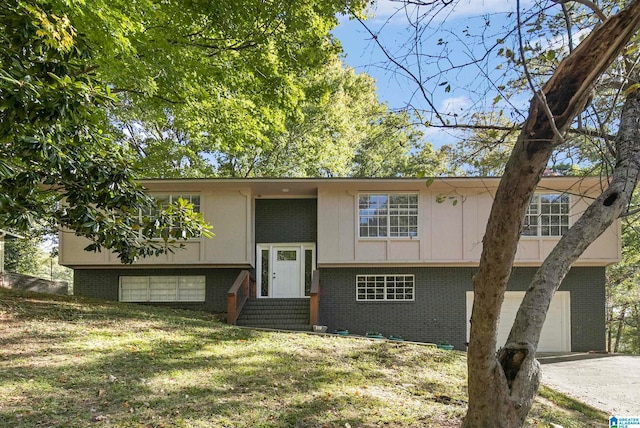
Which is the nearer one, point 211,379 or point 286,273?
point 211,379

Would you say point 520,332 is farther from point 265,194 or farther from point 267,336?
point 265,194

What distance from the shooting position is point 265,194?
50.6 ft

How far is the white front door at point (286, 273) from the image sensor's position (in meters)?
15.4

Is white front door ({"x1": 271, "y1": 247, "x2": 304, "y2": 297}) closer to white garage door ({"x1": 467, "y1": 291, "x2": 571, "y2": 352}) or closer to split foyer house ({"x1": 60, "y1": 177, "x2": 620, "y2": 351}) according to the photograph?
split foyer house ({"x1": 60, "y1": 177, "x2": 620, "y2": 351})

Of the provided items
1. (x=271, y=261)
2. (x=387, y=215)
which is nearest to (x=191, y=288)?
(x=271, y=261)

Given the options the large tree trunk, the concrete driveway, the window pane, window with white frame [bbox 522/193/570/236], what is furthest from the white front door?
the large tree trunk

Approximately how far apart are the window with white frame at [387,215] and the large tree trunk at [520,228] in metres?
9.82

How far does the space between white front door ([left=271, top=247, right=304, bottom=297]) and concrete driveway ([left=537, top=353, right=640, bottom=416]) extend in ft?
25.6

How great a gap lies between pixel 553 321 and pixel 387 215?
6.42 meters

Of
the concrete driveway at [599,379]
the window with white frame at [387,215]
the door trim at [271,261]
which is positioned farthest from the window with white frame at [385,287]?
the concrete driveway at [599,379]

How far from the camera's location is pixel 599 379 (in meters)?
9.87

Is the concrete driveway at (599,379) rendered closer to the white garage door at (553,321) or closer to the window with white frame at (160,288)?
the white garage door at (553,321)

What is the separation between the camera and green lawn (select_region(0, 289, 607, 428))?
500cm

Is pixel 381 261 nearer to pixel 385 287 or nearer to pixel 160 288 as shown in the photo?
pixel 385 287
